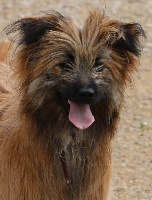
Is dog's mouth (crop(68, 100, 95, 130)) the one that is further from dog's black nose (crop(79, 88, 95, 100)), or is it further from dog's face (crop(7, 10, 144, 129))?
dog's black nose (crop(79, 88, 95, 100))

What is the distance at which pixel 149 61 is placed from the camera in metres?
13.2

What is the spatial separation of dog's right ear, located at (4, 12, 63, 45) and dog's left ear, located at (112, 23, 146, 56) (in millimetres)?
504

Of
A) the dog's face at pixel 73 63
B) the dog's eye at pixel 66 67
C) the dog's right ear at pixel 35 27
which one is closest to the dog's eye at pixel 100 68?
the dog's face at pixel 73 63

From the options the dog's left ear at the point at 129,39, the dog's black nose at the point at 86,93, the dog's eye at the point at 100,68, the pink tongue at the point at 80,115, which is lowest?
the pink tongue at the point at 80,115

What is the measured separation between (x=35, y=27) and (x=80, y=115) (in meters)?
0.76

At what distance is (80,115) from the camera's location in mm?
6949

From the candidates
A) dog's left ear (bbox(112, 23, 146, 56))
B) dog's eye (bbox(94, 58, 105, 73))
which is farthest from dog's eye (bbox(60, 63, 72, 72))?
dog's left ear (bbox(112, 23, 146, 56))

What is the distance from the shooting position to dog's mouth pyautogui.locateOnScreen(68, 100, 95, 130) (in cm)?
695

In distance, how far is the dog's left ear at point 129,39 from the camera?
7.10m

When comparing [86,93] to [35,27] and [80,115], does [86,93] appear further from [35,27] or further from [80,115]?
[35,27]

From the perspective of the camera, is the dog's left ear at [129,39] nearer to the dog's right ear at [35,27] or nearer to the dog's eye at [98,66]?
the dog's eye at [98,66]

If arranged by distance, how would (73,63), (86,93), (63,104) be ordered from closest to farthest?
(86,93), (73,63), (63,104)

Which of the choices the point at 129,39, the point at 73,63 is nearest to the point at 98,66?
the point at 73,63

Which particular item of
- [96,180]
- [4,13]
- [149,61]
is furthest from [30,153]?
[4,13]
